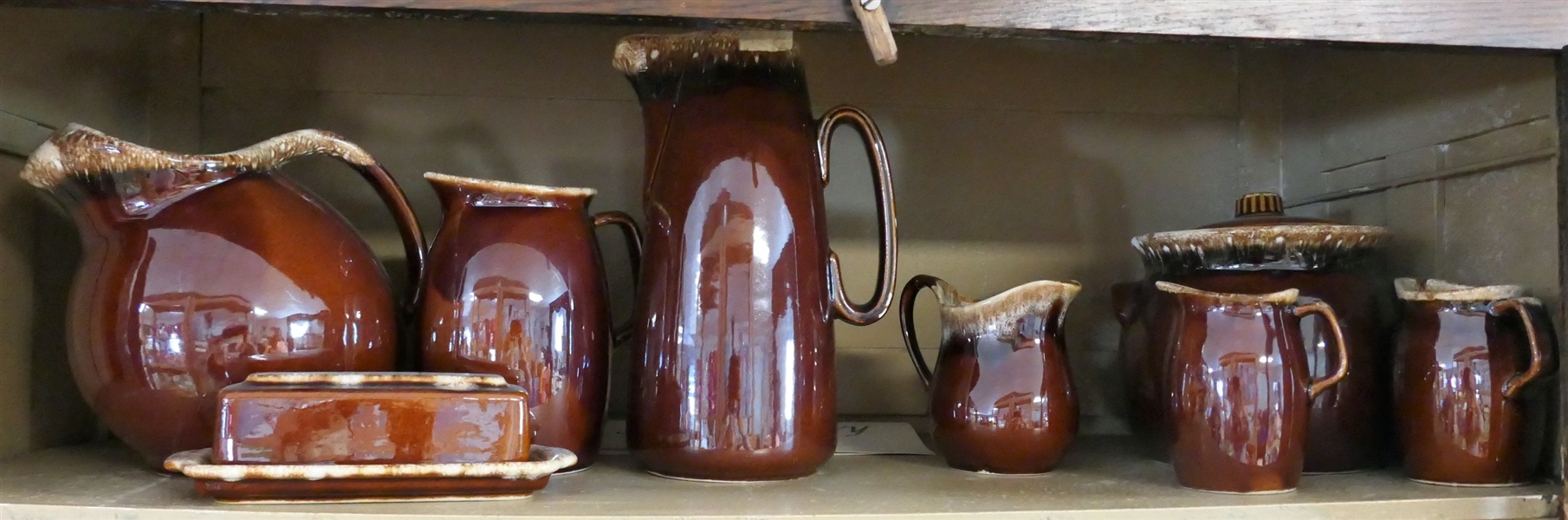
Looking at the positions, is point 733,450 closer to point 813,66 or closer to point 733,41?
point 733,41

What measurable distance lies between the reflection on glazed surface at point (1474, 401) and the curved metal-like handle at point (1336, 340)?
0.07 m

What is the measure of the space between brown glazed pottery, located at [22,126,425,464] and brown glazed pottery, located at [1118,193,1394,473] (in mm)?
511

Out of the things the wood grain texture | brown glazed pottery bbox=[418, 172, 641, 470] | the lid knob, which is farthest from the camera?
the lid knob

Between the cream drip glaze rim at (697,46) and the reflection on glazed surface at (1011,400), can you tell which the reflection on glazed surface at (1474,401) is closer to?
the reflection on glazed surface at (1011,400)

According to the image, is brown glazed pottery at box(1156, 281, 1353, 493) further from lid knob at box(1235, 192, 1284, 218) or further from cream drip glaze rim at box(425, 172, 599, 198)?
cream drip glaze rim at box(425, 172, 599, 198)

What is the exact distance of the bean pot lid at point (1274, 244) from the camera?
2.19ft

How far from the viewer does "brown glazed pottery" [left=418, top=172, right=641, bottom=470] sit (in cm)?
62

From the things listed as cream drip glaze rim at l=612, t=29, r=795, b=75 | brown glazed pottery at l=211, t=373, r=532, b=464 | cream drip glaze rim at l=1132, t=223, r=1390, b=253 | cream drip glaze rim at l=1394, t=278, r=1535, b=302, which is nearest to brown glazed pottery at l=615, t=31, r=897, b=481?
cream drip glaze rim at l=612, t=29, r=795, b=75

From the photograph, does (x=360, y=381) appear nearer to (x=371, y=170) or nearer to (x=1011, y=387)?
(x=371, y=170)

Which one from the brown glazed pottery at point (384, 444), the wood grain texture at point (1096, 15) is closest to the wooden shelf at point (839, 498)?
the brown glazed pottery at point (384, 444)

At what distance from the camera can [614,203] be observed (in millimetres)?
845

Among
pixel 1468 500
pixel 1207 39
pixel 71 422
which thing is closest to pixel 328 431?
pixel 71 422

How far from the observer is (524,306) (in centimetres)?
62

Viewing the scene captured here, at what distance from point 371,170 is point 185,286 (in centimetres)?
13
